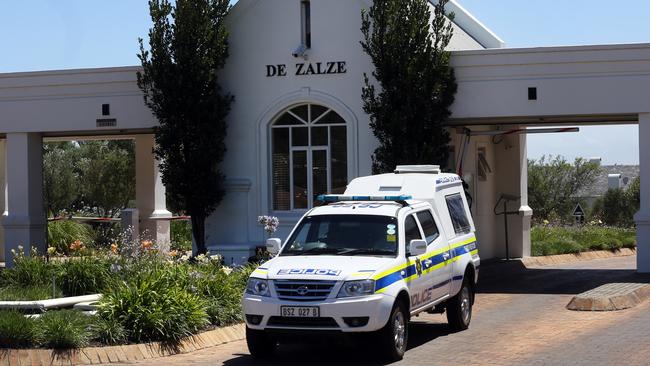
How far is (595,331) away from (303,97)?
37.3ft

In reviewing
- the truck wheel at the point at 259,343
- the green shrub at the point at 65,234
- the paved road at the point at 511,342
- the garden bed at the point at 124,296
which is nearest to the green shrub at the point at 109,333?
the garden bed at the point at 124,296

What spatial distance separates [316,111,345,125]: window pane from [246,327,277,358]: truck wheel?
39.6 feet

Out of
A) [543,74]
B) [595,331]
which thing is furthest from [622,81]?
[595,331]

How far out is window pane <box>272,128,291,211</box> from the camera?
82.6ft

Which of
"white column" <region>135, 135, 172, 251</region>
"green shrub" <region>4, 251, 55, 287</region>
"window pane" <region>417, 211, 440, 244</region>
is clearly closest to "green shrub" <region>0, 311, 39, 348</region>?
"green shrub" <region>4, 251, 55, 287</region>

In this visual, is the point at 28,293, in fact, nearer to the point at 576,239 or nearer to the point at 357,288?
the point at 357,288

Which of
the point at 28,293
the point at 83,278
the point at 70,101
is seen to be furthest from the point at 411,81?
the point at 28,293

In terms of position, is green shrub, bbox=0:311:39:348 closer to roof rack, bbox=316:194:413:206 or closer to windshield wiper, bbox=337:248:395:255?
windshield wiper, bbox=337:248:395:255

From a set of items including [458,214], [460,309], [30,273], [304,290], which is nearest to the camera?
[304,290]

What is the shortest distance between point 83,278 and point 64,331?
454 cm

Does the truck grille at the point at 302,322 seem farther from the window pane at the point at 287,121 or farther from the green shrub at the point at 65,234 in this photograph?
the green shrub at the point at 65,234

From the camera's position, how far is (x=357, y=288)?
1234 cm

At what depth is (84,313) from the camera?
14242mm

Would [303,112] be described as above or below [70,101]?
below
